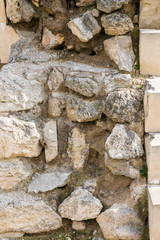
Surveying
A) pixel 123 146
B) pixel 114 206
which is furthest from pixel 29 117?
pixel 114 206

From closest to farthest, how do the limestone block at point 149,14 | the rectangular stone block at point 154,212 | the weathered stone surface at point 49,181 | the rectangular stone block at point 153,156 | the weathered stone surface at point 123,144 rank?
the rectangular stone block at point 154,212, the rectangular stone block at point 153,156, the weathered stone surface at point 123,144, the weathered stone surface at point 49,181, the limestone block at point 149,14

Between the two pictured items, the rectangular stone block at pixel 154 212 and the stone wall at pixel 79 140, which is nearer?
the rectangular stone block at pixel 154 212

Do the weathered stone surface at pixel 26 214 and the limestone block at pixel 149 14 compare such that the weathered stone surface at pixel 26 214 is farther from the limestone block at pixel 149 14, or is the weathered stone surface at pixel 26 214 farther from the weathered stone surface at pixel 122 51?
the limestone block at pixel 149 14

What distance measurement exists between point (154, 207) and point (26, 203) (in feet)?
3.33

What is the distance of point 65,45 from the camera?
10.0ft

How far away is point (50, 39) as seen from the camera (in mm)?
3041

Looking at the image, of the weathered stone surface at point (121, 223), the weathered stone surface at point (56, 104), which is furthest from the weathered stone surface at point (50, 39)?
the weathered stone surface at point (121, 223)

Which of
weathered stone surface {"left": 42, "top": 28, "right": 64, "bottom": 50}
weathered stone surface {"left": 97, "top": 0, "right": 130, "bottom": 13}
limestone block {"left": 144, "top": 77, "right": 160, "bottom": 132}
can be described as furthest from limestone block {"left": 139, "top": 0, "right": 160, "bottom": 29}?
weathered stone surface {"left": 42, "top": 28, "right": 64, "bottom": 50}

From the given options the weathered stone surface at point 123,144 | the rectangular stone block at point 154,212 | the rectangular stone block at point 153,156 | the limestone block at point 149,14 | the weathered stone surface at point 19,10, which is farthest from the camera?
the weathered stone surface at point 19,10

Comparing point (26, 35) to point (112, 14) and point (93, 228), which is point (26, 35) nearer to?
point (112, 14)

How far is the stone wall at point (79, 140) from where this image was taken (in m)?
2.64

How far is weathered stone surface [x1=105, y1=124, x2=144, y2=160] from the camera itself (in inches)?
103

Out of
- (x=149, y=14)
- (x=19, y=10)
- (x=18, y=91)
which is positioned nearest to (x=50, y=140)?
(x=18, y=91)

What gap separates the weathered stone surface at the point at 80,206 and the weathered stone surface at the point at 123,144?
1.23ft
